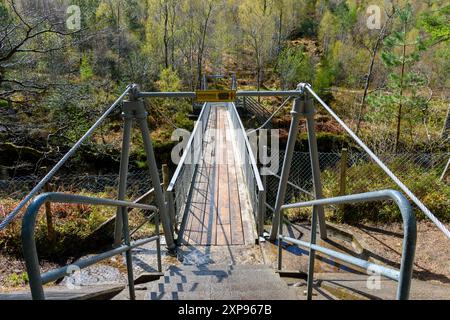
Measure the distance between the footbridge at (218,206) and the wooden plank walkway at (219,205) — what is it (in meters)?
0.01

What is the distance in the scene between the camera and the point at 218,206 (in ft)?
17.4

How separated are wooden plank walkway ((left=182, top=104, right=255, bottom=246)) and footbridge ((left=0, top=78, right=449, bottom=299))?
14mm

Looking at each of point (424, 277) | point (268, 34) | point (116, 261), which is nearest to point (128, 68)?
point (268, 34)

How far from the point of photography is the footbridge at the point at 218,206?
116 cm

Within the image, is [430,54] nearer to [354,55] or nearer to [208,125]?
[354,55]

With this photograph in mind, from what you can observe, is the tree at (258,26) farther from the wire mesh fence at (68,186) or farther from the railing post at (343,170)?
the railing post at (343,170)

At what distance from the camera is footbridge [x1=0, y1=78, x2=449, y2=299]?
3.81 feet

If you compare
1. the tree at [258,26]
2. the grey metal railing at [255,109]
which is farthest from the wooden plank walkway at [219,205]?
the tree at [258,26]

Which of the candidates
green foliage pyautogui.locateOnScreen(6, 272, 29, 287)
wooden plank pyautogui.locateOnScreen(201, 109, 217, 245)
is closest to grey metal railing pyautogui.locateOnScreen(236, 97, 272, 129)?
wooden plank pyautogui.locateOnScreen(201, 109, 217, 245)

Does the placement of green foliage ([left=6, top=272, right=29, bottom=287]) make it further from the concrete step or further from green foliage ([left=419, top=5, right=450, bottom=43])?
green foliage ([left=419, top=5, right=450, bottom=43])

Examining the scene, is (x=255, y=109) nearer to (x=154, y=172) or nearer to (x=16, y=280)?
(x=154, y=172)
